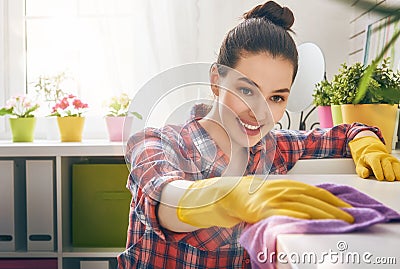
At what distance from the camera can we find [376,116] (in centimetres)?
178

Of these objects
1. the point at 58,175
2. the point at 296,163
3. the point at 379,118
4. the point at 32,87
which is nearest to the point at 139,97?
the point at 296,163

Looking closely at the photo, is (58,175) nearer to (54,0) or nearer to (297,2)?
(54,0)

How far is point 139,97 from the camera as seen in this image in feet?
2.81

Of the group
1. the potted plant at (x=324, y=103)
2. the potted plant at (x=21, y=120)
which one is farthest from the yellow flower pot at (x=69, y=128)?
the potted plant at (x=324, y=103)

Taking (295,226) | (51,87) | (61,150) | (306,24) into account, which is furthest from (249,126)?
(51,87)

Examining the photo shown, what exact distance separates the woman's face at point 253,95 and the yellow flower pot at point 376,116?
44 cm

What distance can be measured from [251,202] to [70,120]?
198cm

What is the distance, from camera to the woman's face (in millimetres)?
1170

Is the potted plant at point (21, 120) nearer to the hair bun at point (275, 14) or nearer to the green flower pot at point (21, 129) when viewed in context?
the green flower pot at point (21, 129)

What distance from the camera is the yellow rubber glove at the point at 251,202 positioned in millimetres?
611

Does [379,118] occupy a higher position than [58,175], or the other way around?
[379,118]

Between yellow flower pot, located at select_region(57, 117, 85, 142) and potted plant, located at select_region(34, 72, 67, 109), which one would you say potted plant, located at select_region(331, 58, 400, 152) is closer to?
yellow flower pot, located at select_region(57, 117, 85, 142)

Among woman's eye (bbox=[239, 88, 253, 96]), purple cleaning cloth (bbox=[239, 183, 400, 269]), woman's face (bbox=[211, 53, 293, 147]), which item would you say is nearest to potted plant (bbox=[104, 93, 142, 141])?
woman's face (bbox=[211, 53, 293, 147])

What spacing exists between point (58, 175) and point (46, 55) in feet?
2.61
